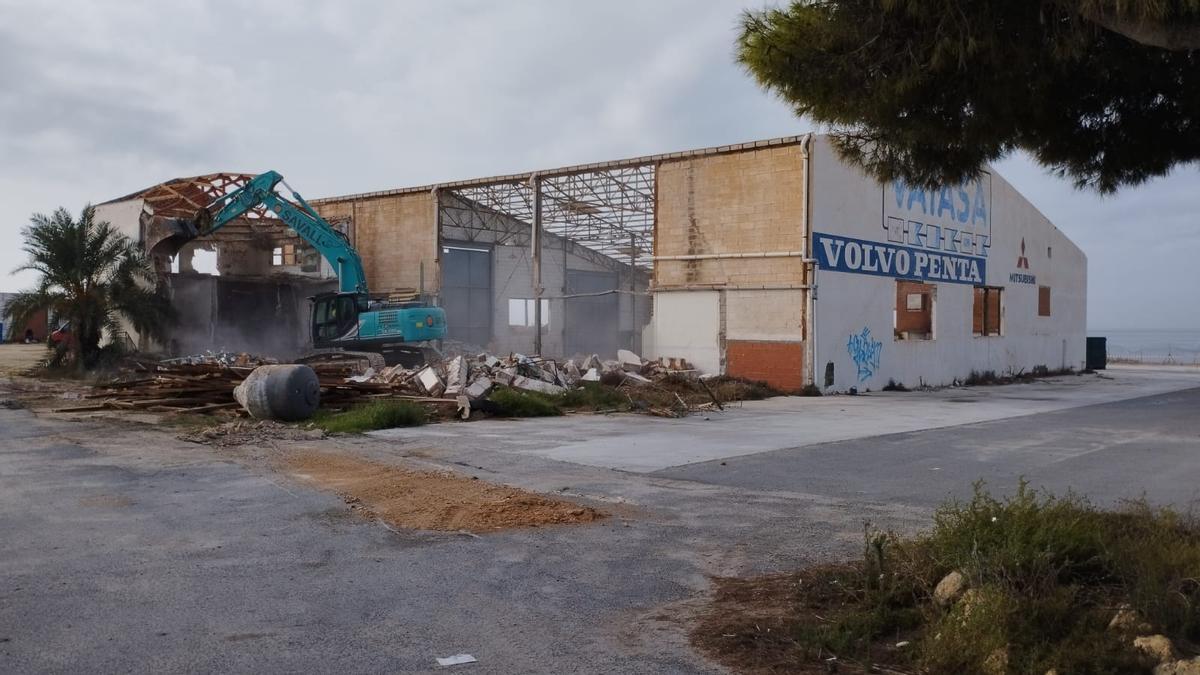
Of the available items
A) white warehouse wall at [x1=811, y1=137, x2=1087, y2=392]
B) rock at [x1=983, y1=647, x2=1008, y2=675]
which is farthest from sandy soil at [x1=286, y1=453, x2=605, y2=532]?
white warehouse wall at [x1=811, y1=137, x2=1087, y2=392]

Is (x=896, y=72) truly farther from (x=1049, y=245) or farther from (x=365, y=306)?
(x=1049, y=245)

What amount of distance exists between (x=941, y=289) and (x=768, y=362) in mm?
9086

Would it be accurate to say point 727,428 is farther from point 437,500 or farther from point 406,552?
point 406,552

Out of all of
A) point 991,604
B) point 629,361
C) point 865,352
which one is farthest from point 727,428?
point 991,604

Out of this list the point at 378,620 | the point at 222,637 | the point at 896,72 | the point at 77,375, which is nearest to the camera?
the point at 222,637

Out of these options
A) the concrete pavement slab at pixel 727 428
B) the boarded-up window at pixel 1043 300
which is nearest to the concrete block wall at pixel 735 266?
the concrete pavement slab at pixel 727 428

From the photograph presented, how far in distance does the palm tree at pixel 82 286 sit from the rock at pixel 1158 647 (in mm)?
28605

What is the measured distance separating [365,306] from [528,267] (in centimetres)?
1317

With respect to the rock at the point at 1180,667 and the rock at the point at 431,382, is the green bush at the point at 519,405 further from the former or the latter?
the rock at the point at 1180,667

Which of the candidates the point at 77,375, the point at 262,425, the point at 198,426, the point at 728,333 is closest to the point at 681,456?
the point at 262,425

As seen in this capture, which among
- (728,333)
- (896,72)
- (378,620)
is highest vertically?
(896,72)

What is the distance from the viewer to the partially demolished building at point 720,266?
26375mm

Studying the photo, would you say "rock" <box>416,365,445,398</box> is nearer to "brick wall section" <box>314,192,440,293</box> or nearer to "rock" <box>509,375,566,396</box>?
"rock" <box>509,375,566,396</box>

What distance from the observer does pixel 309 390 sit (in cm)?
1681
